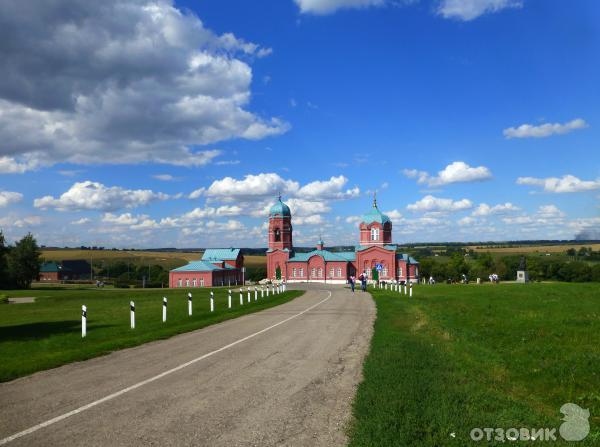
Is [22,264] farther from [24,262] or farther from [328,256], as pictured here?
[328,256]

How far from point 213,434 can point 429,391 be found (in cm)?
372

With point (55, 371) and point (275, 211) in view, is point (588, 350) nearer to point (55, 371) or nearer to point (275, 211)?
point (55, 371)

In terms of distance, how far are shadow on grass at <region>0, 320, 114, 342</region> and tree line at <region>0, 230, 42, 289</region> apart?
65.4m

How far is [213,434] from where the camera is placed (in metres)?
6.41

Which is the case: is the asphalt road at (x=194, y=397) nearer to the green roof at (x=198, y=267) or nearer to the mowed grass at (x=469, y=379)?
the mowed grass at (x=469, y=379)

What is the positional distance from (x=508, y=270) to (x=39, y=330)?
103 m

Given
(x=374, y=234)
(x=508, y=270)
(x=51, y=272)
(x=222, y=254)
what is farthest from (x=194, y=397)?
(x=51, y=272)

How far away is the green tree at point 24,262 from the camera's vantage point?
3110 inches

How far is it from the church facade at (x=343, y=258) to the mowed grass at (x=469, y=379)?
222 feet

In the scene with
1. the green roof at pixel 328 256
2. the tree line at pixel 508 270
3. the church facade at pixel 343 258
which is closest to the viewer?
the church facade at pixel 343 258

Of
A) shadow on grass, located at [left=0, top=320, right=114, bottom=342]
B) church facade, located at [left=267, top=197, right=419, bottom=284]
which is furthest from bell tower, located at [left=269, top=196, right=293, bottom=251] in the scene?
shadow on grass, located at [left=0, top=320, right=114, bottom=342]

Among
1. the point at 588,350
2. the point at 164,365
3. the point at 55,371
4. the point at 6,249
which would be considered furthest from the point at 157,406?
the point at 6,249

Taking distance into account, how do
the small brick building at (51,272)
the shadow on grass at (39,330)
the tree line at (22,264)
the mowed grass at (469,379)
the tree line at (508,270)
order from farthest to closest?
1. the small brick building at (51,272)
2. the tree line at (508,270)
3. the tree line at (22,264)
4. the shadow on grass at (39,330)
5. the mowed grass at (469,379)

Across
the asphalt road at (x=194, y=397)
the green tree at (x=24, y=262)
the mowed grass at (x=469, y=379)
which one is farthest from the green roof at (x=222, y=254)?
the asphalt road at (x=194, y=397)
